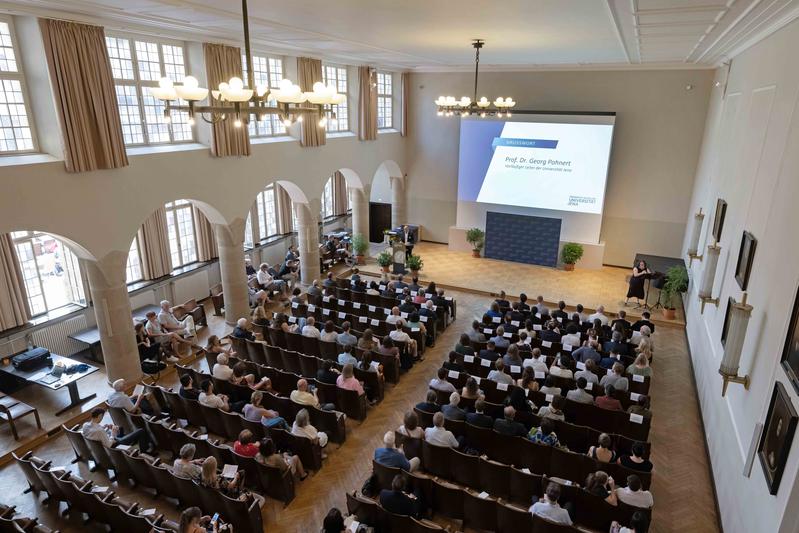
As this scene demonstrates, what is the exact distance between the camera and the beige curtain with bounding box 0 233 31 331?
9.36m

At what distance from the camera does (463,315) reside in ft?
41.1

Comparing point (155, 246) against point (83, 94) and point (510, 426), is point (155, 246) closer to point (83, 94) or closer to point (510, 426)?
point (83, 94)

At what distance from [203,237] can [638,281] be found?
37.7 feet

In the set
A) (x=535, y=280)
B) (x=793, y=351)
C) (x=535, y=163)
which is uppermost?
(x=535, y=163)

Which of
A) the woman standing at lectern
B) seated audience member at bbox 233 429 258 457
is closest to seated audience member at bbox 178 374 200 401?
seated audience member at bbox 233 429 258 457

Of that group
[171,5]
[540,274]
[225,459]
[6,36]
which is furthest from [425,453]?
[540,274]

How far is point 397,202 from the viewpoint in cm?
1864

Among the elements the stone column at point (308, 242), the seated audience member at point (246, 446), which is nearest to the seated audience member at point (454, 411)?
the seated audience member at point (246, 446)

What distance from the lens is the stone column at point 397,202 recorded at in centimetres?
1848

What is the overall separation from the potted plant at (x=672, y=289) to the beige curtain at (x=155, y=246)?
1236 centimetres

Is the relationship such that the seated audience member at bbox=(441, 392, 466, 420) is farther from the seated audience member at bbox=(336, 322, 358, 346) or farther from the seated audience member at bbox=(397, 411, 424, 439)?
the seated audience member at bbox=(336, 322, 358, 346)

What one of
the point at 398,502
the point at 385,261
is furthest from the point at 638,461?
the point at 385,261

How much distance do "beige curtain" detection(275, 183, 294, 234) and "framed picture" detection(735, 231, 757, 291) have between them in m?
12.7

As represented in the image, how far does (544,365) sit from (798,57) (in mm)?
5110
